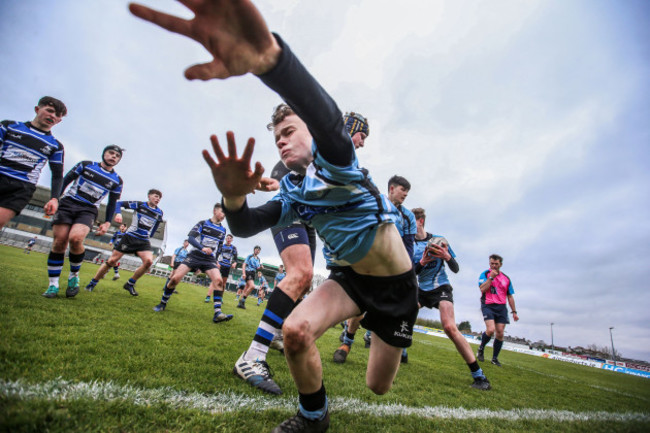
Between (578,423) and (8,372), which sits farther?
(578,423)

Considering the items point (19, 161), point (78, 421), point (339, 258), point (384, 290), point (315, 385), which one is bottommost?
point (78, 421)

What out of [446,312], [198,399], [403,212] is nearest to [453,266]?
[446,312]

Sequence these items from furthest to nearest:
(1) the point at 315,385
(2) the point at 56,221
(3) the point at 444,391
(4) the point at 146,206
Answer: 1. (4) the point at 146,206
2. (2) the point at 56,221
3. (3) the point at 444,391
4. (1) the point at 315,385

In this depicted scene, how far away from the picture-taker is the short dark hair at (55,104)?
14.5 ft

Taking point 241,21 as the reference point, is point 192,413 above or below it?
below

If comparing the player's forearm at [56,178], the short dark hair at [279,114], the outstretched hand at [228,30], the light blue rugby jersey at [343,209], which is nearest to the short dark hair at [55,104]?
the player's forearm at [56,178]

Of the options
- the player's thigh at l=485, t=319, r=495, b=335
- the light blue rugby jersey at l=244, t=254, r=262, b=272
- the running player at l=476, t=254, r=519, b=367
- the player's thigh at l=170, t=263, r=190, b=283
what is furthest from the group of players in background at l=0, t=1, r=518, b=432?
the light blue rugby jersey at l=244, t=254, r=262, b=272

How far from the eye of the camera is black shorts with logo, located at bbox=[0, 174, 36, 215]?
157 inches

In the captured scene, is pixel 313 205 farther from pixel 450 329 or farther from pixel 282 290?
pixel 450 329

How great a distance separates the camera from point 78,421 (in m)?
1.41

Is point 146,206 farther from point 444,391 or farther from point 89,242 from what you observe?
point 89,242

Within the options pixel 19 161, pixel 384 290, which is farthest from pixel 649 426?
pixel 19 161

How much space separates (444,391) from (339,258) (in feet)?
9.88

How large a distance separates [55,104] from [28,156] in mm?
948
